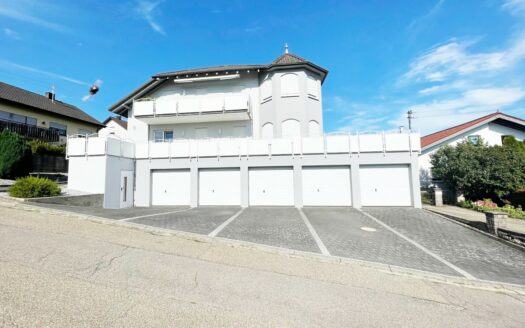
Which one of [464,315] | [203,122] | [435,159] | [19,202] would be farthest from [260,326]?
[435,159]

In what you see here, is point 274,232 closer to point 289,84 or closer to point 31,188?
point 31,188

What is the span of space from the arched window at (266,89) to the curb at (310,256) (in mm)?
13334

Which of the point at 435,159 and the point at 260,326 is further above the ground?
the point at 435,159

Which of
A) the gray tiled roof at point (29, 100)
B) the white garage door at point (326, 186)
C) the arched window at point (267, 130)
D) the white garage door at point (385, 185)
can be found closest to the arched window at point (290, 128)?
the arched window at point (267, 130)

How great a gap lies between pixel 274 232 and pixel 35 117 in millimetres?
25945

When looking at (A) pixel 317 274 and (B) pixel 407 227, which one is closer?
(A) pixel 317 274

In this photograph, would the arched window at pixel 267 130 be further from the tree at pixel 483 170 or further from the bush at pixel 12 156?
the bush at pixel 12 156

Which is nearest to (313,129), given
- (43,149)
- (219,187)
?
(219,187)

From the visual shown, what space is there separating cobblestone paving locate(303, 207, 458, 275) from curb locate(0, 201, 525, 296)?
0.35 metres

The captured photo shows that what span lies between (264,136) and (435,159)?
14020 millimetres

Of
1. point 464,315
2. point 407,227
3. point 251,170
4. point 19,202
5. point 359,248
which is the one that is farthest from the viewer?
point 251,170

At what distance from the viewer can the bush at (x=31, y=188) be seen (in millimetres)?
10266

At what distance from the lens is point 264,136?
1848 centimetres

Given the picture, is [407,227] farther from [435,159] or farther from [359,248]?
[435,159]
